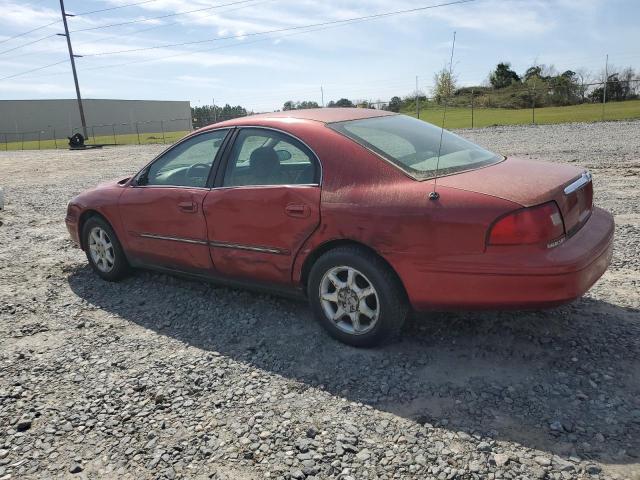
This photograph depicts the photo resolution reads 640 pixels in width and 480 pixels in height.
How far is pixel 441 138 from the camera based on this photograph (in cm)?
377

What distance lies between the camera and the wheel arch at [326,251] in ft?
10.6

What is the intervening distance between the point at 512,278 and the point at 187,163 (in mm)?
2876

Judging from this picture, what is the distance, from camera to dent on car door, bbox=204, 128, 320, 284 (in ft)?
11.7

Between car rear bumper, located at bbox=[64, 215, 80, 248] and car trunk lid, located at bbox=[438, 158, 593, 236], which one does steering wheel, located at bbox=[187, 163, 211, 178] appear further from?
car trunk lid, located at bbox=[438, 158, 593, 236]

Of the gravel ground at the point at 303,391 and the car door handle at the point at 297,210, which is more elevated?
the car door handle at the point at 297,210

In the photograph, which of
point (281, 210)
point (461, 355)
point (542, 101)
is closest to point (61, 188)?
point (281, 210)

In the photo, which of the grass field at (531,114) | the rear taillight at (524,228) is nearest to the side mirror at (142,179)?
the rear taillight at (524,228)

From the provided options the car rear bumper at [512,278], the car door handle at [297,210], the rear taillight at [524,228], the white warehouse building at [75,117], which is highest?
the white warehouse building at [75,117]

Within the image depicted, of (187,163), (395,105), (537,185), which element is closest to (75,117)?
(395,105)

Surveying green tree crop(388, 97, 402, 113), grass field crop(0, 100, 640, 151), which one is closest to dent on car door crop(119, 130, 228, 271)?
grass field crop(0, 100, 640, 151)

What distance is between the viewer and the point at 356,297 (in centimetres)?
337

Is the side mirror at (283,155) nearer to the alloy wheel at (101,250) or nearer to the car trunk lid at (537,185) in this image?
the car trunk lid at (537,185)

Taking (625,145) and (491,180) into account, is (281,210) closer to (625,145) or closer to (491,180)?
(491,180)

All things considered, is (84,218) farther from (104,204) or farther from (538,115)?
(538,115)
